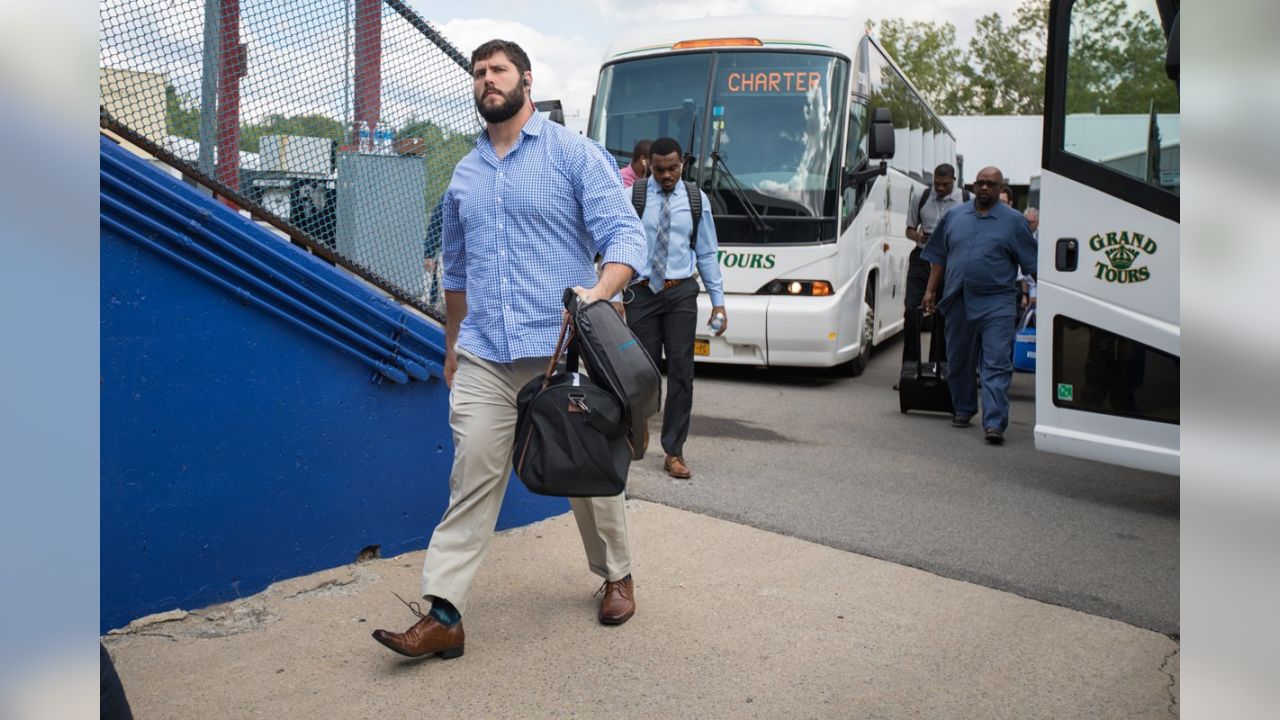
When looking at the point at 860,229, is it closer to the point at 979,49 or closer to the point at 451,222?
the point at 451,222

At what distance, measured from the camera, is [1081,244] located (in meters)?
6.09

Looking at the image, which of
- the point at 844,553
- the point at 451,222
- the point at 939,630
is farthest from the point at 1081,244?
the point at 451,222

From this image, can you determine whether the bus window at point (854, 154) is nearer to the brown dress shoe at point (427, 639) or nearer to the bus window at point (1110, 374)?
the bus window at point (1110, 374)

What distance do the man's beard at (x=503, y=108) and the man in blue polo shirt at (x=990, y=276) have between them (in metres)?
5.13

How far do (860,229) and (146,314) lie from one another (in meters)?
8.64

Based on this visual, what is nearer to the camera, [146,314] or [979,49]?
[146,314]

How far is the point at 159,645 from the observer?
400 cm

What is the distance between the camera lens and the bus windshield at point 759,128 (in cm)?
1080

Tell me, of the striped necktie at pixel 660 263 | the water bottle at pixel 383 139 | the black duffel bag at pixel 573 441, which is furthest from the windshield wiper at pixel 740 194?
the black duffel bag at pixel 573 441

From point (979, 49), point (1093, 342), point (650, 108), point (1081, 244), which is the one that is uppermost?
point (979, 49)

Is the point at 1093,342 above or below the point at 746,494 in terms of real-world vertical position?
above
